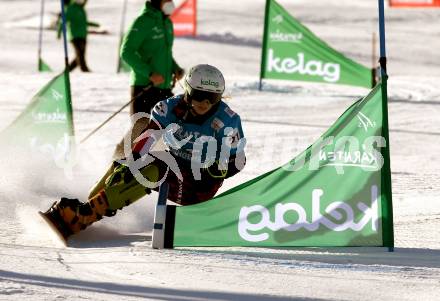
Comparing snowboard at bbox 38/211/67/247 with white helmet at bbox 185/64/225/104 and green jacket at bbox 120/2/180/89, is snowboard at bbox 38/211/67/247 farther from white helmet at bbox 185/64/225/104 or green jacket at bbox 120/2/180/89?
green jacket at bbox 120/2/180/89

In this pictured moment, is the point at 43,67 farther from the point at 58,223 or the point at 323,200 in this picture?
the point at 323,200

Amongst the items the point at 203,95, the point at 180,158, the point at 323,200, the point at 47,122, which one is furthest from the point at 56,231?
the point at 47,122

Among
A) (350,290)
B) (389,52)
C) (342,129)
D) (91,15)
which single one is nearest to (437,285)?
(350,290)

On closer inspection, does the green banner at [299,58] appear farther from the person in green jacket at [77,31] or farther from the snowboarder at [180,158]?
the snowboarder at [180,158]

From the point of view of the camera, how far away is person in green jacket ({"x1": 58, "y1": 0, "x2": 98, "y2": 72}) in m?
16.8

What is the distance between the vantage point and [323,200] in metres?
5.63

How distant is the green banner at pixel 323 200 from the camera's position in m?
5.56

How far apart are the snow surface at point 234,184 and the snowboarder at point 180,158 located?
0.76ft

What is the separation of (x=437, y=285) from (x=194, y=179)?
6.28 ft

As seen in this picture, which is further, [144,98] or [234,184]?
[234,184]

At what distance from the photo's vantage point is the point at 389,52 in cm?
1888

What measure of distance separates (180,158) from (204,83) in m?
0.49

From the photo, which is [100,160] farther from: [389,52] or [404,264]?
[389,52]

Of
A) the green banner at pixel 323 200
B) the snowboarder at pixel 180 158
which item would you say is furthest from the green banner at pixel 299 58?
the green banner at pixel 323 200
